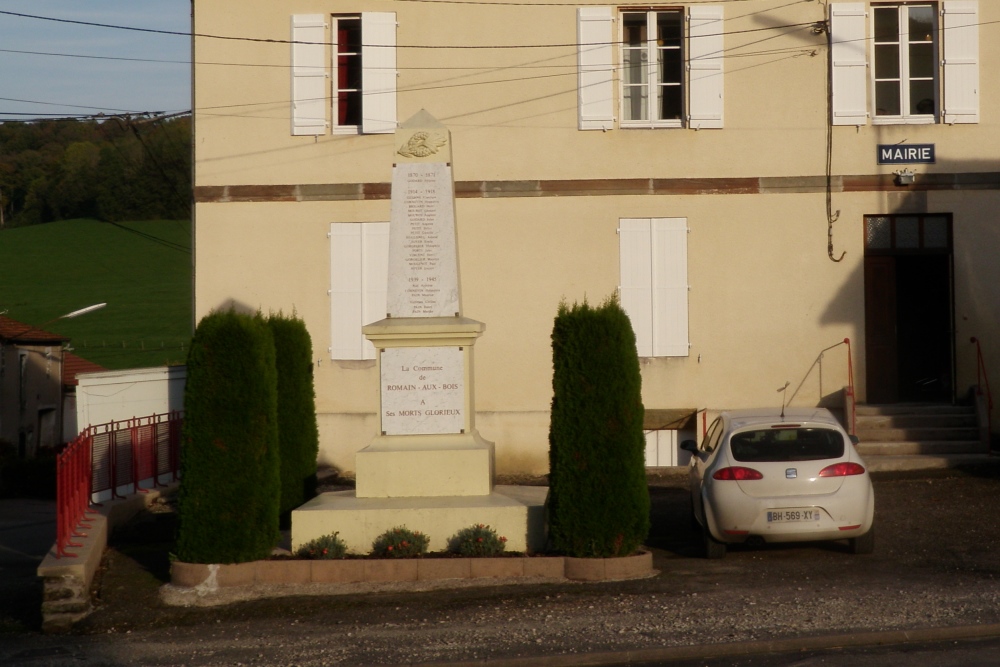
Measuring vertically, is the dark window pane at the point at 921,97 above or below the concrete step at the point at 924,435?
Result: above

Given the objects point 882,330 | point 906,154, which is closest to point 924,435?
point 882,330

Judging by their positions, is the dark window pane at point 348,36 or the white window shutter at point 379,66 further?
the dark window pane at point 348,36

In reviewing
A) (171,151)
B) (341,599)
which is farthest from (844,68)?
(171,151)

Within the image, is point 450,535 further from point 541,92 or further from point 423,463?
point 541,92

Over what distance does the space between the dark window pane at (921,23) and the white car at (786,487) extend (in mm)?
8869

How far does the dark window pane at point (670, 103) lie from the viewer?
17.2 meters

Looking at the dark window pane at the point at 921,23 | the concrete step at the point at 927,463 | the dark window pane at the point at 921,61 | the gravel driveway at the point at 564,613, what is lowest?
the gravel driveway at the point at 564,613

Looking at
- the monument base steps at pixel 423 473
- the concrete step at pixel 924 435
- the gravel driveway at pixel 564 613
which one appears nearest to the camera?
the gravel driveway at pixel 564 613

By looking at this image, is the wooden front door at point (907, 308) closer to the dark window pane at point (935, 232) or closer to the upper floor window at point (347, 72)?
the dark window pane at point (935, 232)

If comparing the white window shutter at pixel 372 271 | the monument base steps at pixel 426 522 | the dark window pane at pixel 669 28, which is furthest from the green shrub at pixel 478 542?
the dark window pane at pixel 669 28

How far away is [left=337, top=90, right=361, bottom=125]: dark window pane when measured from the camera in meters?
17.4

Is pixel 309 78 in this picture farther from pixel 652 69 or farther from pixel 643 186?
pixel 643 186

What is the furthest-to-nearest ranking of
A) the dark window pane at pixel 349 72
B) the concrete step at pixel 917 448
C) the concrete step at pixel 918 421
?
the dark window pane at pixel 349 72 → the concrete step at pixel 918 421 → the concrete step at pixel 917 448

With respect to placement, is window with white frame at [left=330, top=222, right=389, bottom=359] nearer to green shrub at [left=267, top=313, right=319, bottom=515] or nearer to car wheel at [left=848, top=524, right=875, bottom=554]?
green shrub at [left=267, top=313, right=319, bottom=515]
